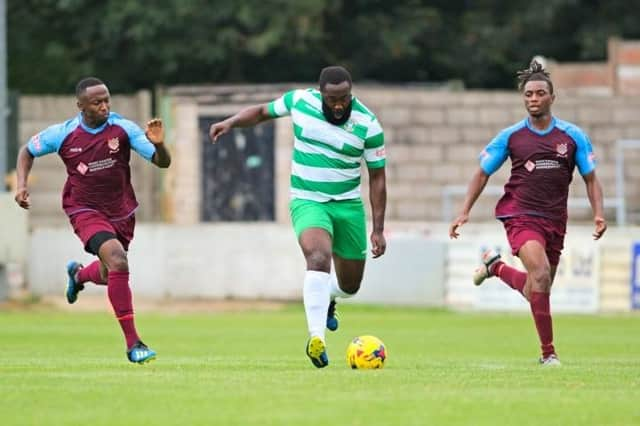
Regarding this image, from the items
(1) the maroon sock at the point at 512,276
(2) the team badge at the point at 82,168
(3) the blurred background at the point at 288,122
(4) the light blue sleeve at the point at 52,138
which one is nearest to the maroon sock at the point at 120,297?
(2) the team badge at the point at 82,168

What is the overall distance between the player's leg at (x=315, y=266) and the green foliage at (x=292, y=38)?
24.6 meters

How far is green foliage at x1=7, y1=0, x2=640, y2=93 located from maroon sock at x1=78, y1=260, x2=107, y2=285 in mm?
22528

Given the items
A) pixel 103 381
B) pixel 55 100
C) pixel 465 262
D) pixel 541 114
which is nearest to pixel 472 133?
pixel 465 262

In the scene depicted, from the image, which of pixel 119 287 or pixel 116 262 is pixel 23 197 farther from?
pixel 119 287

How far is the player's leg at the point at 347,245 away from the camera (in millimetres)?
14680

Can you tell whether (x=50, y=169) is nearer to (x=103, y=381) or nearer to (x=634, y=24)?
(x=634, y=24)

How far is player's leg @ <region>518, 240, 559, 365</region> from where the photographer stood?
1494 cm

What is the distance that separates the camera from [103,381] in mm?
12367

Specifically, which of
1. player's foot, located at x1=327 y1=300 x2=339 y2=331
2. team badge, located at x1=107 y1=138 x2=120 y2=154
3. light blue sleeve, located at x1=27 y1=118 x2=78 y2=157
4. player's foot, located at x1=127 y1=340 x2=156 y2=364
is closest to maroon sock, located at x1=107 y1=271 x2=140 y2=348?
player's foot, located at x1=127 y1=340 x2=156 y2=364

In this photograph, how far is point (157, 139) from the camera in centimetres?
1437

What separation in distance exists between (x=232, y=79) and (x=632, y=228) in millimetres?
15125

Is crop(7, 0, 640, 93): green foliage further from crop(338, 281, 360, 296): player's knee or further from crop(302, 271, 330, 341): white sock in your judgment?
crop(302, 271, 330, 341): white sock

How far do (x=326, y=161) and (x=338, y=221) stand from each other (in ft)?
1.74

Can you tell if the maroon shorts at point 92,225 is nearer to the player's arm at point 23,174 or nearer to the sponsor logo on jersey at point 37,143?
the player's arm at point 23,174
